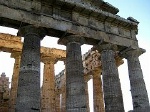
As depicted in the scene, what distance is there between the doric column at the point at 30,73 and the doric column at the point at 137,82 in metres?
7.38

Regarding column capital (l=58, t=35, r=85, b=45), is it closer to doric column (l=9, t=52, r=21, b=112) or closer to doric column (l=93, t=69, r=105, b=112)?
doric column (l=9, t=52, r=21, b=112)

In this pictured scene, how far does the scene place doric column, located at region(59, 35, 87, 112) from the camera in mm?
13820

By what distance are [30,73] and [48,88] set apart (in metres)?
8.62

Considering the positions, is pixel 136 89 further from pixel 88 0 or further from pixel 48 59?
pixel 48 59

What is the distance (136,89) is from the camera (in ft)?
55.6

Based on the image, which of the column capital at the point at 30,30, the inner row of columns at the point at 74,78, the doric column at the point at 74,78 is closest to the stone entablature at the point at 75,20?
the column capital at the point at 30,30

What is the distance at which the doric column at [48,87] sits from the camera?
829 inches

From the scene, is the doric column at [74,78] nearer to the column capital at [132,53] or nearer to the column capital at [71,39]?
the column capital at [71,39]

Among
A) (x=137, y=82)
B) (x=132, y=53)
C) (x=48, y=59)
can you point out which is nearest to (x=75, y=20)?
(x=132, y=53)

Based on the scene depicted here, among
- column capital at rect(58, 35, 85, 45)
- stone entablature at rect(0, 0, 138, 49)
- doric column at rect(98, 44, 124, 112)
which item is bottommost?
doric column at rect(98, 44, 124, 112)

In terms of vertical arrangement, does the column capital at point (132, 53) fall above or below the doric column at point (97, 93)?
above

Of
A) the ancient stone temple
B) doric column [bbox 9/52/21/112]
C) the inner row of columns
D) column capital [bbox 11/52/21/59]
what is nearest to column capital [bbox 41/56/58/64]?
the ancient stone temple

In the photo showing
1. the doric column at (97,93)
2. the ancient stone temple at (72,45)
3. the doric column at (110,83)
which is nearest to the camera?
the ancient stone temple at (72,45)

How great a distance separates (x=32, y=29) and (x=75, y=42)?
312 centimetres
